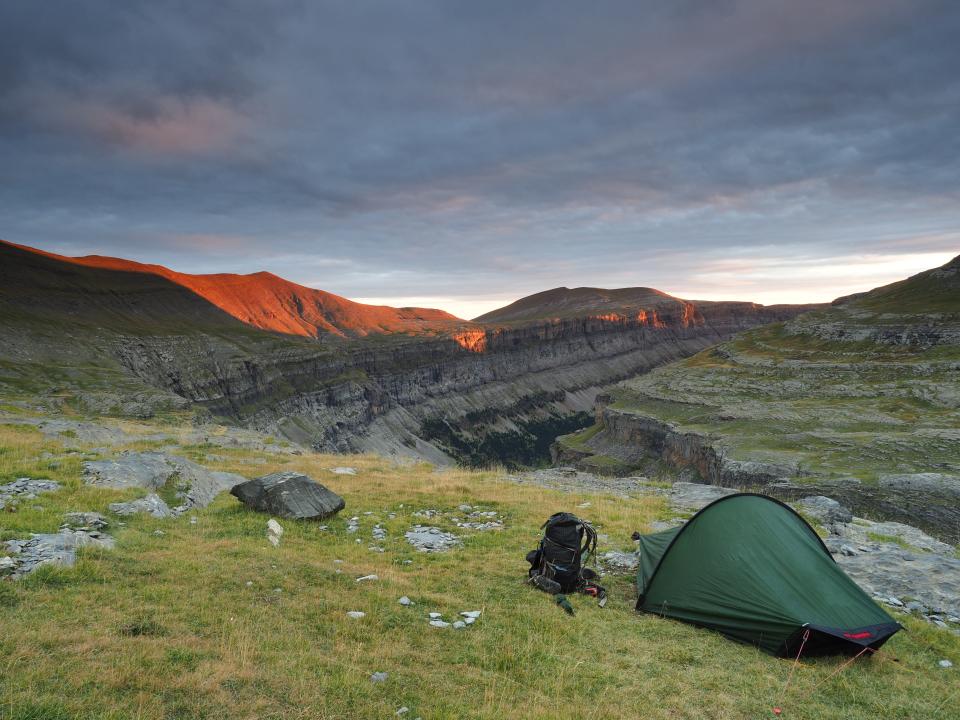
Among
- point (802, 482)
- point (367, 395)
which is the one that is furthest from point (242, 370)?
Answer: point (802, 482)

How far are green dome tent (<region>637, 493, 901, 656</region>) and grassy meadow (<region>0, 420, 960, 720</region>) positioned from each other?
0.45m

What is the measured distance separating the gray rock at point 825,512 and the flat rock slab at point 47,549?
77.9 ft

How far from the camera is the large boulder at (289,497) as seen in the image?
15812mm

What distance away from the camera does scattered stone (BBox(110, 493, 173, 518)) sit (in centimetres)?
1334

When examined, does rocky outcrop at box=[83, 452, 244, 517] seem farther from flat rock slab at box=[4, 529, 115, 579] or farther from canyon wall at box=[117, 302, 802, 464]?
canyon wall at box=[117, 302, 802, 464]

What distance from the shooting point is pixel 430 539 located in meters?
15.2

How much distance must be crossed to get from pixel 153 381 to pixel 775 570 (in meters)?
97.9

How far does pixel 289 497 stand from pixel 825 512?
21356 mm

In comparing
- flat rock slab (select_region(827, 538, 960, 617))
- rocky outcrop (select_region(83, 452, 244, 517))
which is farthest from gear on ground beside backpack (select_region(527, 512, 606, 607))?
rocky outcrop (select_region(83, 452, 244, 517))

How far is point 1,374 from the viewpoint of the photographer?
54750 mm

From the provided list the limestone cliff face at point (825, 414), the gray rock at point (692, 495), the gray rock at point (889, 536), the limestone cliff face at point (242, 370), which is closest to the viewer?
the gray rock at point (889, 536)

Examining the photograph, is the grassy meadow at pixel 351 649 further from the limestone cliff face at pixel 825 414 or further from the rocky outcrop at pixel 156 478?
the limestone cliff face at pixel 825 414

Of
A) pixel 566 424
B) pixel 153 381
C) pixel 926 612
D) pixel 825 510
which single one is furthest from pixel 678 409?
pixel 566 424

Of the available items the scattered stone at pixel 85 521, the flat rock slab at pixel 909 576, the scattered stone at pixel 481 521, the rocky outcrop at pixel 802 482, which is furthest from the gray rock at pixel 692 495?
the scattered stone at pixel 85 521
